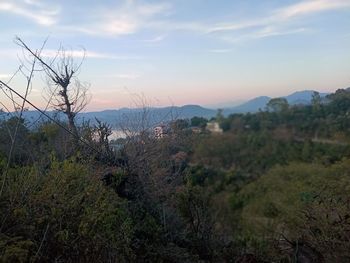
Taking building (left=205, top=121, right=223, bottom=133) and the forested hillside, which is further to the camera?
building (left=205, top=121, right=223, bottom=133)

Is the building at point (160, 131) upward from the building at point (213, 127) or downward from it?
upward

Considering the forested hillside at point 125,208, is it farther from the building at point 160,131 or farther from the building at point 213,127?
the building at point 213,127

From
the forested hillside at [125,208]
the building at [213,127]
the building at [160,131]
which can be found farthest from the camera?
the building at [213,127]

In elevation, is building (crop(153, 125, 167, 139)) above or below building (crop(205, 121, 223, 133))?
above

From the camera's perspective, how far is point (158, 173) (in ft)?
30.3

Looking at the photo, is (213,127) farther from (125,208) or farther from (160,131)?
(125,208)

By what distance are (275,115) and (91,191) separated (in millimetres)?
34667

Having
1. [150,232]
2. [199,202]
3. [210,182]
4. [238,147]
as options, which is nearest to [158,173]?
[199,202]

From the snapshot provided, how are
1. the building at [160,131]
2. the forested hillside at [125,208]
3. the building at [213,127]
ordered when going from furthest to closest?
the building at [213,127] < the building at [160,131] < the forested hillside at [125,208]

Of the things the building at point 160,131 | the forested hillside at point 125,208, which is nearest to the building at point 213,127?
the forested hillside at point 125,208

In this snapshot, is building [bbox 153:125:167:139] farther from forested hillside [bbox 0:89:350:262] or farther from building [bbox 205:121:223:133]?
building [bbox 205:121:223:133]

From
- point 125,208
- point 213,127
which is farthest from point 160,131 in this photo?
point 213,127

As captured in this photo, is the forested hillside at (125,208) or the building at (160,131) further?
the building at (160,131)

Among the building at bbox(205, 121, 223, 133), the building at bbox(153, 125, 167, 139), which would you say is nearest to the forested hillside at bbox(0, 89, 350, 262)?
the building at bbox(153, 125, 167, 139)
